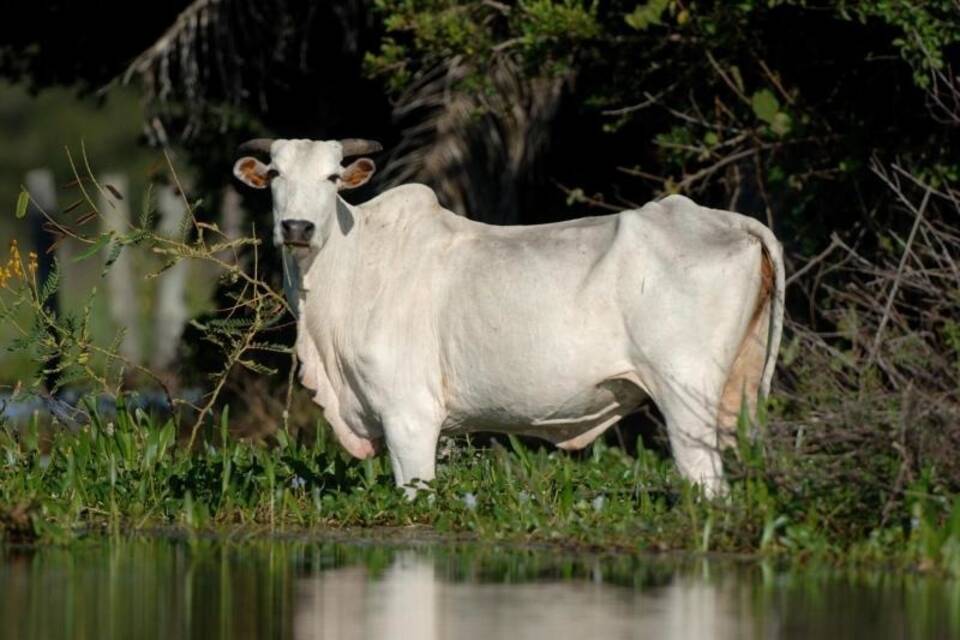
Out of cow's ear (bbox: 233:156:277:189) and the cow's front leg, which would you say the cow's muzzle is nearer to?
cow's ear (bbox: 233:156:277:189)

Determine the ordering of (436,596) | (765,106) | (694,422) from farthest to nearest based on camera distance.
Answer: (765,106) < (694,422) < (436,596)

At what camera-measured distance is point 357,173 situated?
1095 cm

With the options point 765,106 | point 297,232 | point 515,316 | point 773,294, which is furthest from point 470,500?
point 765,106

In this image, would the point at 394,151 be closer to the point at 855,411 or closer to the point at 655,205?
the point at 655,205

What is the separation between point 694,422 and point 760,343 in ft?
2.05

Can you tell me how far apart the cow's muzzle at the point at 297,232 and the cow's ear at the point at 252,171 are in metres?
0.49

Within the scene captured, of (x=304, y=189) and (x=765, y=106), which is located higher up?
(x=765, y=106)

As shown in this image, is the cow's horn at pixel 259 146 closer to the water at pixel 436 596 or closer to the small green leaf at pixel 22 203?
the small green leaf at pixel 22 203

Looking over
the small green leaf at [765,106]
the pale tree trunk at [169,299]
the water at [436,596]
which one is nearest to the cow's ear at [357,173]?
the water at [436,596]

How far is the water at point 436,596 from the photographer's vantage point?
23.9 feet

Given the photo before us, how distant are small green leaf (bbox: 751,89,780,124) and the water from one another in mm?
4969

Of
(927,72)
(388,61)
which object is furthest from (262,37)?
(927,72)

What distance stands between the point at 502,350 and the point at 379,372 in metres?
0.66

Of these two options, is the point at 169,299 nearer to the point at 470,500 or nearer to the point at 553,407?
the point at 553,407
